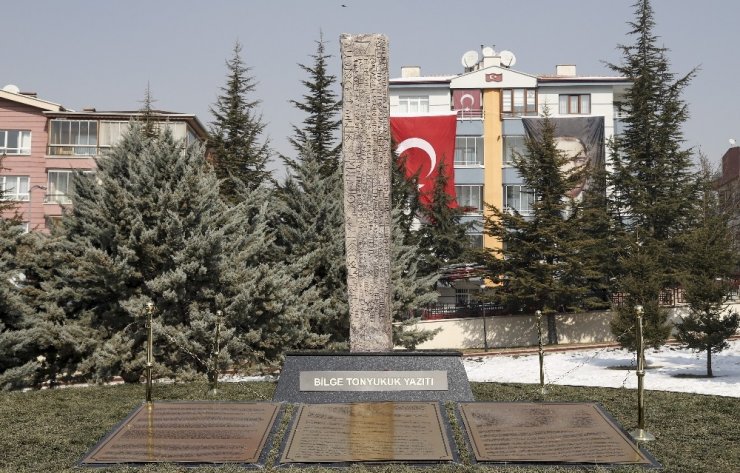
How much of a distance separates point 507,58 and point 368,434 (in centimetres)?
4254

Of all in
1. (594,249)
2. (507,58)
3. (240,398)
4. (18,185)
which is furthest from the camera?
(507,58)

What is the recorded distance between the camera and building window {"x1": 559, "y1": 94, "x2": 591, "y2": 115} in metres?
46.3

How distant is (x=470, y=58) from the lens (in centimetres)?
4938

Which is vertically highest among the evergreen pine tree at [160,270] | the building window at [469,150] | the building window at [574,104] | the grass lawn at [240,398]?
the building window at [574,104]

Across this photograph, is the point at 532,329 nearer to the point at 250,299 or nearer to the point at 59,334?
the point at 250,299

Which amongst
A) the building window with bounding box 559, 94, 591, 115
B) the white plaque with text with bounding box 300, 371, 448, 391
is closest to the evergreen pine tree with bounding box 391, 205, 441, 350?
the white plaque with text with bounding box 300, 371, 448, 391

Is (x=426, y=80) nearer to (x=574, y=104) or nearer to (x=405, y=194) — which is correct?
(x=574, y=104)

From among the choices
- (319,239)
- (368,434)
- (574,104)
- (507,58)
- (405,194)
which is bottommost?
(368,434)

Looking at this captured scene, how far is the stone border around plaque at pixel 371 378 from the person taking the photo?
10336 millimetres

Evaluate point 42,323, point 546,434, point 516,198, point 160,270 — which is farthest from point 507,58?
point 546,434

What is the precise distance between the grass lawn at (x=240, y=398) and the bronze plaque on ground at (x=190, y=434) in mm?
222

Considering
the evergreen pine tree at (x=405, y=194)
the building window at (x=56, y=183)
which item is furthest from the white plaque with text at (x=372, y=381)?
the building window at (x=56, y=183)

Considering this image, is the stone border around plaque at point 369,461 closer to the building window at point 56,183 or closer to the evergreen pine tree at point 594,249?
the evergreen pine tree at point 594,249

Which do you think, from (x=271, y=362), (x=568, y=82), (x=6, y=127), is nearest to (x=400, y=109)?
(x=568, y=82)
